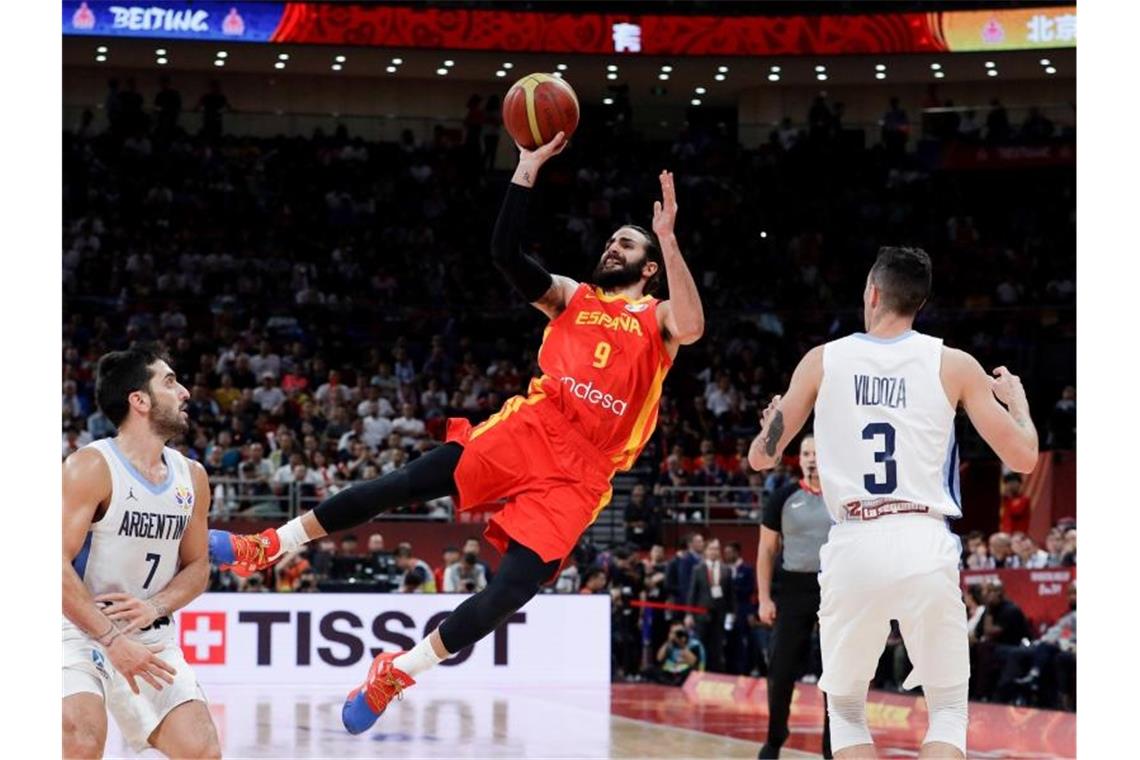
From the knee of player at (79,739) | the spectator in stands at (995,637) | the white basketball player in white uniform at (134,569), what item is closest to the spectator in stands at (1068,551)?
the spectator in stands at (995,637)

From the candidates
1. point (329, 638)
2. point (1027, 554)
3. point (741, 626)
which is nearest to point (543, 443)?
point (1027, 554)

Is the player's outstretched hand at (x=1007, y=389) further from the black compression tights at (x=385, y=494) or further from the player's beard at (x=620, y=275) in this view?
the black compression tights at (x=385, y=494)

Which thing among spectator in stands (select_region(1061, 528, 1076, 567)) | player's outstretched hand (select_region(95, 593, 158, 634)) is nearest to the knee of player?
player's outstretched hand (select_region(95, 593, 158, 634))

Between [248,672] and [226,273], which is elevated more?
[226,273]

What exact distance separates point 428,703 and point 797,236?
1430 cm

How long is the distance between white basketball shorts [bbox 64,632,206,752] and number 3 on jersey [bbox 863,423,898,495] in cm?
251

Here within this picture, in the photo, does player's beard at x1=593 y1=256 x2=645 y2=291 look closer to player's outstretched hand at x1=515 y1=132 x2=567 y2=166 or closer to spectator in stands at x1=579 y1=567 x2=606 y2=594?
player's outstretched hand at x1=515 y1=132 x2=567 y2=166

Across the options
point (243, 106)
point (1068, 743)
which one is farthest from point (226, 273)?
point (1068, 743)

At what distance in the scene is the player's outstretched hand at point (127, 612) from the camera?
573 cm

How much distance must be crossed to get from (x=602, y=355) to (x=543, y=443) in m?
0.48

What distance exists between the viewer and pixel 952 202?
26.6 m

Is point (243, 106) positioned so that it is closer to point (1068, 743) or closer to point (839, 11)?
point (839, 11)

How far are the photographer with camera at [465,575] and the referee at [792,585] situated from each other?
7.13 metres

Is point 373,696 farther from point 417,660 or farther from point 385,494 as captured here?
point 385,494
